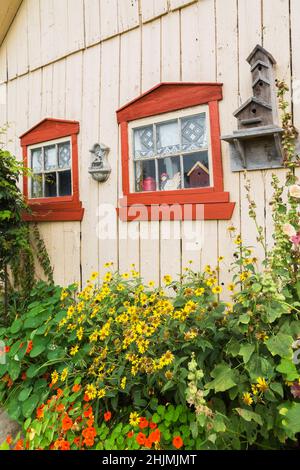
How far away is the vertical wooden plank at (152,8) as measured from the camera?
115 inches

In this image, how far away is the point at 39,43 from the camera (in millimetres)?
3902

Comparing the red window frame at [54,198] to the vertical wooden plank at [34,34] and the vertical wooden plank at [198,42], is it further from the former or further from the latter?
the vertical wooden plank at [198,42]

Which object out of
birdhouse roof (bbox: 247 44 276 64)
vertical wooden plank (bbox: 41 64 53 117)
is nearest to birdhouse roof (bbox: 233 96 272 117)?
birdhouse roof (bbox: 247 44 276 64)

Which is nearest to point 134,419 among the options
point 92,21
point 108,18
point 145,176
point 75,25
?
point 145,176

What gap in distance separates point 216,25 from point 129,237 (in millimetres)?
2033

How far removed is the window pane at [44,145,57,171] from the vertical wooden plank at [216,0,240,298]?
2135mm

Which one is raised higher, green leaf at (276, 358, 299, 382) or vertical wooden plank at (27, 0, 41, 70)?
vertical wooden plank at (27, 0, 41, 70)

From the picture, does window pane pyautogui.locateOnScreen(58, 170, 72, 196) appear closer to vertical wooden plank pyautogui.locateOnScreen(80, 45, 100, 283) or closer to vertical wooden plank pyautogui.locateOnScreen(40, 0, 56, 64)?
vertical wooden plank pyautogui.locateOnScreen(80, 45, 100, 283)

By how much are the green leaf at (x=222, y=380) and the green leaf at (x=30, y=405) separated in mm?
1345

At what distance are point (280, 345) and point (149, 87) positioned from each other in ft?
Result: 8.43

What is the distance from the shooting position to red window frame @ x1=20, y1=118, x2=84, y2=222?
354cm

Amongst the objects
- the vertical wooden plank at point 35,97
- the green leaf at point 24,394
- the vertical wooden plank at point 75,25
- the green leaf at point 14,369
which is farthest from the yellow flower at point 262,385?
the vertical wooden plank at point 35,97

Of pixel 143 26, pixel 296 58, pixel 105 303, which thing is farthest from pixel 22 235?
pixel 296 58

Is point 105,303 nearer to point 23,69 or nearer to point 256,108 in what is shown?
point 256,108
